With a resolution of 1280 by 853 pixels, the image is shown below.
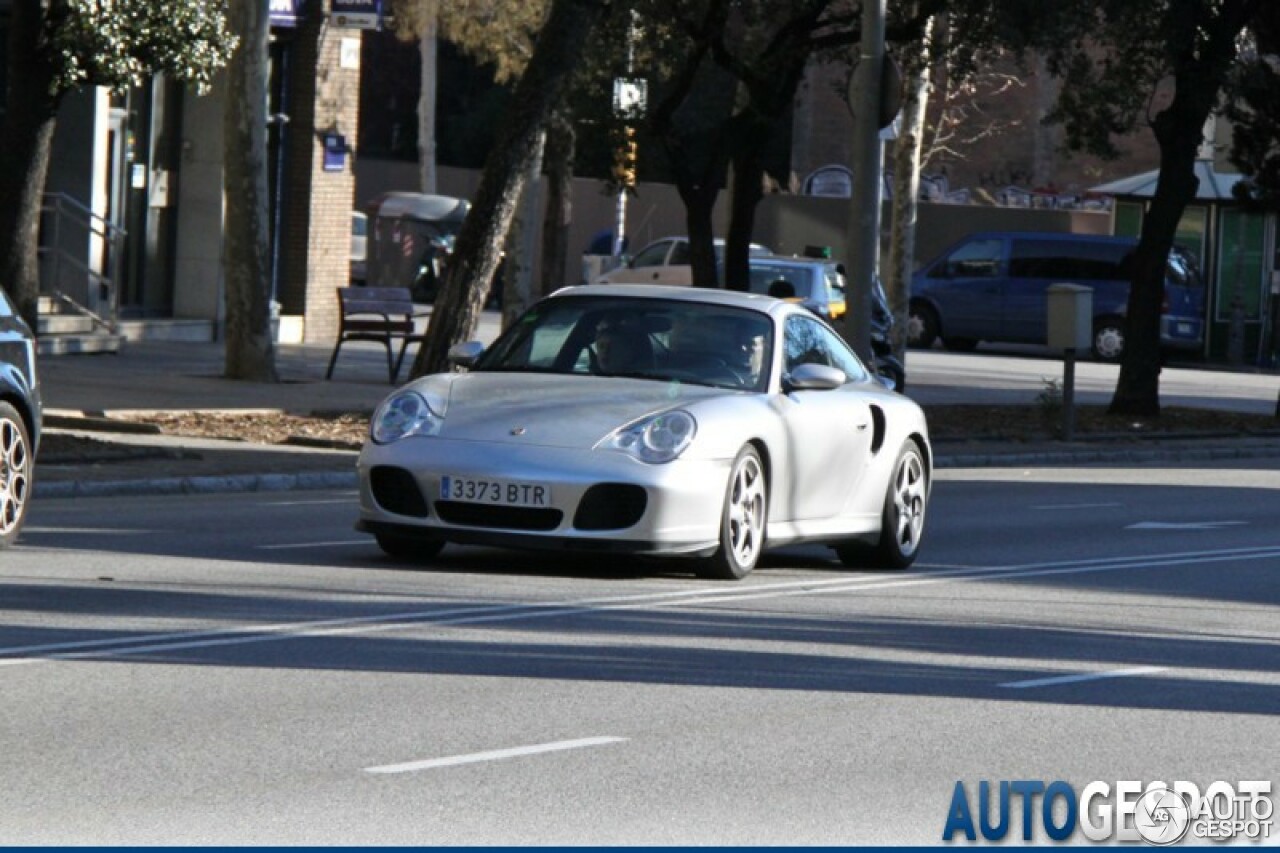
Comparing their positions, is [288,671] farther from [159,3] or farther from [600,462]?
[159,3]

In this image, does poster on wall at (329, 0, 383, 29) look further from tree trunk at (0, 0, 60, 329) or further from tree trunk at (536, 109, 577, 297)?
tree trunk at (0, 0, 60, 329)

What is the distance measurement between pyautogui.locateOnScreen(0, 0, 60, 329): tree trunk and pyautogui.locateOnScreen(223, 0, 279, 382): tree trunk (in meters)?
6.06

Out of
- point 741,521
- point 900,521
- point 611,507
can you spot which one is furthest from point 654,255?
point 611,507

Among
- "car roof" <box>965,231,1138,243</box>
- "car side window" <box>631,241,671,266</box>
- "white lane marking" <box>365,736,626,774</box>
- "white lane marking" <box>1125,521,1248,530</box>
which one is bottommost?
"white lane marking" <box>1125,521,1248,530</box>

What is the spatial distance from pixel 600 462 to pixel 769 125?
1621cm

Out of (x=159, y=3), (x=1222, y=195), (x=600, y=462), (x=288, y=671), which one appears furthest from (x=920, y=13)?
(x=1222, y=195)

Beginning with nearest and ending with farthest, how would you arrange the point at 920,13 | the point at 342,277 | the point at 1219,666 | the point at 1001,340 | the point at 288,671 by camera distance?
the point at 288,671, the point at 1219,666, the point at 920,13, the point at 342,277, the point at 1001,340

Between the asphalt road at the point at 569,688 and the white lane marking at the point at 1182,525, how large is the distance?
2.98m

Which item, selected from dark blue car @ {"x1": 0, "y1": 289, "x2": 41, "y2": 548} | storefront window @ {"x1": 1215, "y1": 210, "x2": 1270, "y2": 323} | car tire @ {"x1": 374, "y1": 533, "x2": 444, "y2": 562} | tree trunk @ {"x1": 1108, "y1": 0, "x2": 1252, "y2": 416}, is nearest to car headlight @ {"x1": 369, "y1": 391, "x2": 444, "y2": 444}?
car tire @ {"x1": 374, "y1": 533, "x2": 444, "y2": 562}

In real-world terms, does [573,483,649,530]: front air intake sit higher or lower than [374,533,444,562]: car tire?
higher

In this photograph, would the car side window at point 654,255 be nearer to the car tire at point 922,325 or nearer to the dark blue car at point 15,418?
the car tire at point 922,325

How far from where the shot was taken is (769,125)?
28.0 meters

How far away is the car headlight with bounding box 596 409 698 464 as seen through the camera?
12391 mm

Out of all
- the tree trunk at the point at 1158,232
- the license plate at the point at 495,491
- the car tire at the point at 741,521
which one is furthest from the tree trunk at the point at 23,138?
the tree trunk at the point at 1158,232
